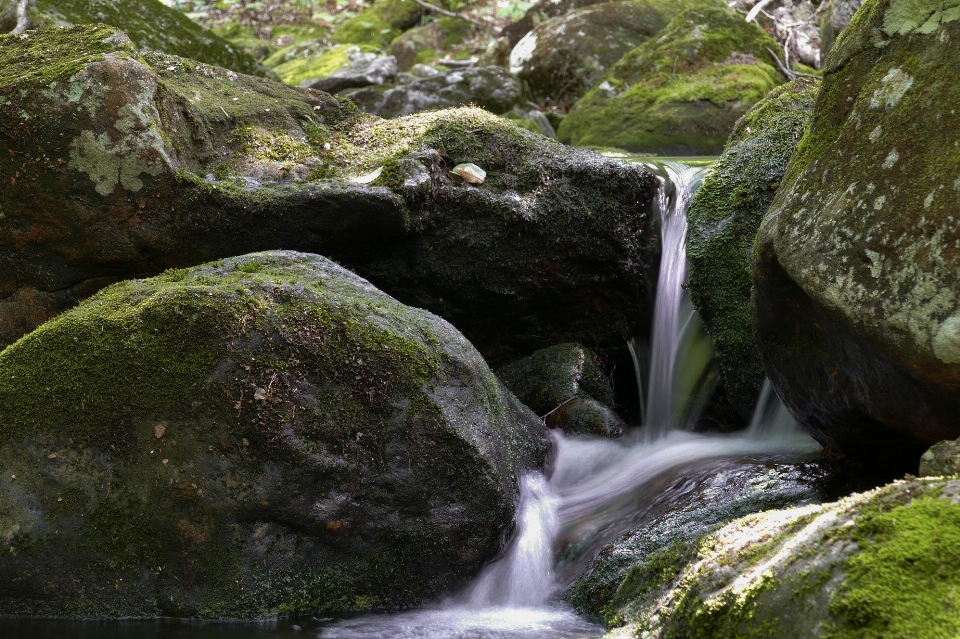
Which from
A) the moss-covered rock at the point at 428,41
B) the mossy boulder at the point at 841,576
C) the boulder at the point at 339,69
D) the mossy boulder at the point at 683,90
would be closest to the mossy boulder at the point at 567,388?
the mossy boulder at the point at 841,576

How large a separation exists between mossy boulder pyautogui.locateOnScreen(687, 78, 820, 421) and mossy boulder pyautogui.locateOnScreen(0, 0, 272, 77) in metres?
5.16

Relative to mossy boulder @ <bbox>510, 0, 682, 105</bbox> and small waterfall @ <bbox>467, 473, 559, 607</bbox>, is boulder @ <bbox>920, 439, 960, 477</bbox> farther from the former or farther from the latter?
mossy boulder @ <bbox>510, 0, 682, 105</bbox>

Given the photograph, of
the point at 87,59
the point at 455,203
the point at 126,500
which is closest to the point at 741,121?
the point at 455,203

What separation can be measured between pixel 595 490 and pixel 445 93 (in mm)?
7072

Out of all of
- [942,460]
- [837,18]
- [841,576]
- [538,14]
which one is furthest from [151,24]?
[538,14]

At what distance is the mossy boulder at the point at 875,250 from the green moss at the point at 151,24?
6.17m

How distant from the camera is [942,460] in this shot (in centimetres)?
266

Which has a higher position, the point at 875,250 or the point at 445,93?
the point at 445,93

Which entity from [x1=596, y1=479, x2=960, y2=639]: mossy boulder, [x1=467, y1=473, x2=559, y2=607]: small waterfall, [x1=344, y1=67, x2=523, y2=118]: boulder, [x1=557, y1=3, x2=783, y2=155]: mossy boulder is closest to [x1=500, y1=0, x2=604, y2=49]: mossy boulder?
[x1=344, y1=67, x2=523, y2=118]: boulder

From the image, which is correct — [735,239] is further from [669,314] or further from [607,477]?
[607,477]

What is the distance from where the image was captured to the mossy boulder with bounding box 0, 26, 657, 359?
4.50m

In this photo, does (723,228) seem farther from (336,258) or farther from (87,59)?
(87,59)

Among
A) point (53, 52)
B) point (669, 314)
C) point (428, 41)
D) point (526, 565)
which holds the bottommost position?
point (526, 565)

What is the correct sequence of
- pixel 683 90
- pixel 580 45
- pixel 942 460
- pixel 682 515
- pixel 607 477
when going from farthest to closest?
pixel 580 45 → pixel 683 90 → pixel 607 477 → pixel 682 515 → pixel 942 460
